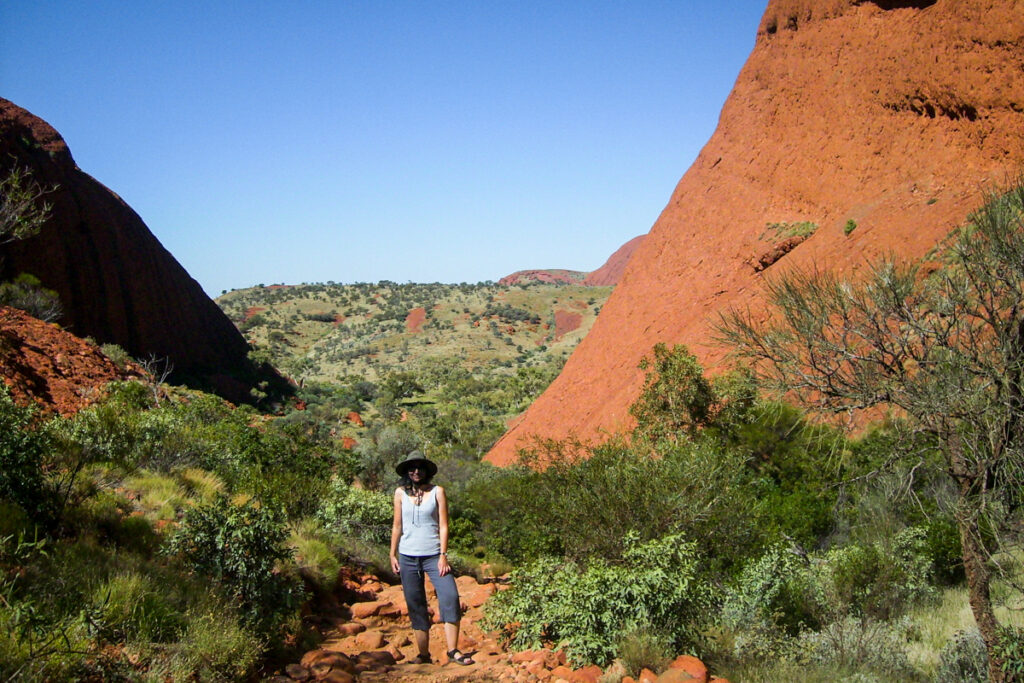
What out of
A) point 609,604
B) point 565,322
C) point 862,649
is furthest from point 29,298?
point 565,322

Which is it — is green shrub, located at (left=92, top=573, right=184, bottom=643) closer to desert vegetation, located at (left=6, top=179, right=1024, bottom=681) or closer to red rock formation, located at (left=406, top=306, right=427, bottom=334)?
desert vegetation, located at (left=6, top=179, right=1024, bottom=681)

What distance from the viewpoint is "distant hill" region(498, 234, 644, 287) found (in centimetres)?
14900

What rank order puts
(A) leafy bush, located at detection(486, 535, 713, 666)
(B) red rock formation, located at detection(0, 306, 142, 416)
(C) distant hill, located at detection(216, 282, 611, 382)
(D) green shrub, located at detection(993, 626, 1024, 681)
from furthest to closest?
(C) distant hill, located at detection(216, 282, 611, 382) → (B) red rock formation, located at detection(0, 306, 142, 416) → (D) green shrub, located at detection(993, 626, 1024, 681) → (A) leafy bush, located at detection(486, 535, 713, 666)

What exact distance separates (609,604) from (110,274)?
35.9 metres

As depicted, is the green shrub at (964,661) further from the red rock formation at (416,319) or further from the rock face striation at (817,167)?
the red rock formation at (416,319)

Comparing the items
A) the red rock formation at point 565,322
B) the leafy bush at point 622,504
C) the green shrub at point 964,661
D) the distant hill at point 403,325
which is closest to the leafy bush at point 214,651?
the leafy bush at point 622,504

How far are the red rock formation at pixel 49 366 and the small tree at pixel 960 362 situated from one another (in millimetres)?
12257

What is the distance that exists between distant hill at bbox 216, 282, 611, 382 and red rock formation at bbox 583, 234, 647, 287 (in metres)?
56.8

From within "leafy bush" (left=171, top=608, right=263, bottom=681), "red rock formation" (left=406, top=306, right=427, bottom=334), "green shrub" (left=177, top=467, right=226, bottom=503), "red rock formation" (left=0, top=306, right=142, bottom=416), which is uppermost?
"red rock formation" (left=406, top=306, right=427, bottom=334)

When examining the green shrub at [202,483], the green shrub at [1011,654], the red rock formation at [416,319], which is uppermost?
the red rock formation at [416,319]

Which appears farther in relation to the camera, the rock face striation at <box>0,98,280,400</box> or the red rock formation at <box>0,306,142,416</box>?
the rock face striation at <box>0,98,280,400</box>

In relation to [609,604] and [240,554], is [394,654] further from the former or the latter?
[609,604]

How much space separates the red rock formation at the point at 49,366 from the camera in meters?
12.4

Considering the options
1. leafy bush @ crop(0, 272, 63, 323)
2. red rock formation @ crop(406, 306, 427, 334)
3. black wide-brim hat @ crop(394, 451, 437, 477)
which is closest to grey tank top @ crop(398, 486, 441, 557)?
black wide-brim hat @ crop(394, 451, 437, 477)
